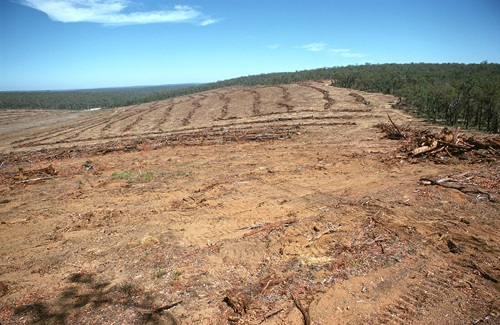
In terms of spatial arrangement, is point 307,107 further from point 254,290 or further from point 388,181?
point 254,290

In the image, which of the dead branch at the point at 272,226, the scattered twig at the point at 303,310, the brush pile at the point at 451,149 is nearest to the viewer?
the scattered twig at the point at 303,310

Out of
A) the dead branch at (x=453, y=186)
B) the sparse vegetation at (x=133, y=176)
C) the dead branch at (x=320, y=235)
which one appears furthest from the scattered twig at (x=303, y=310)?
the sparse vegetation at (x=133, y=176)

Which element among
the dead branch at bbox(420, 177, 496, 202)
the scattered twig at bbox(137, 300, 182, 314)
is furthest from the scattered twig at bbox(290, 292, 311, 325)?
the dead branch at bbox(420, 177, 496, 202)

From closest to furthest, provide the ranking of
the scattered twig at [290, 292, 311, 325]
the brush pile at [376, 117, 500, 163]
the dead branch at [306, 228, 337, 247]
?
1. the scattered twig at [290, 292, 311, 325]
2. the dead branch at [306, 228, 337, 247]
3. the brush pile at [376, 117, 500, 163]

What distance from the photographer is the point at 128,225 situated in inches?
326

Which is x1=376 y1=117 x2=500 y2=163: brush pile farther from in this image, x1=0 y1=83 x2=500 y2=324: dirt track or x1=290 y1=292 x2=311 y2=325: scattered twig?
x1=290 y1=292 x2=311 y2=325: scattered twig

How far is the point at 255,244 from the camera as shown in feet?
22.6

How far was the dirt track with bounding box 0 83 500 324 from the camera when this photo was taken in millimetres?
4926

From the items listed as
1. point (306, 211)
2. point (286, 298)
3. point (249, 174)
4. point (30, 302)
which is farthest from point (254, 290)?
point (249, 174)

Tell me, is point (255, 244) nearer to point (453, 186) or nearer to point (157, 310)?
point (157, 310)

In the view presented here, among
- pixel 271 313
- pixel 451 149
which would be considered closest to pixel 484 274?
pixel 271 313

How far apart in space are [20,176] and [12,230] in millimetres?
7278

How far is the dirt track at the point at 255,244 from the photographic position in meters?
4.93

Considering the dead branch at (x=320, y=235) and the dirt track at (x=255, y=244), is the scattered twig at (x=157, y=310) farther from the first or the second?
the dead branch at (x=320, y=235)
